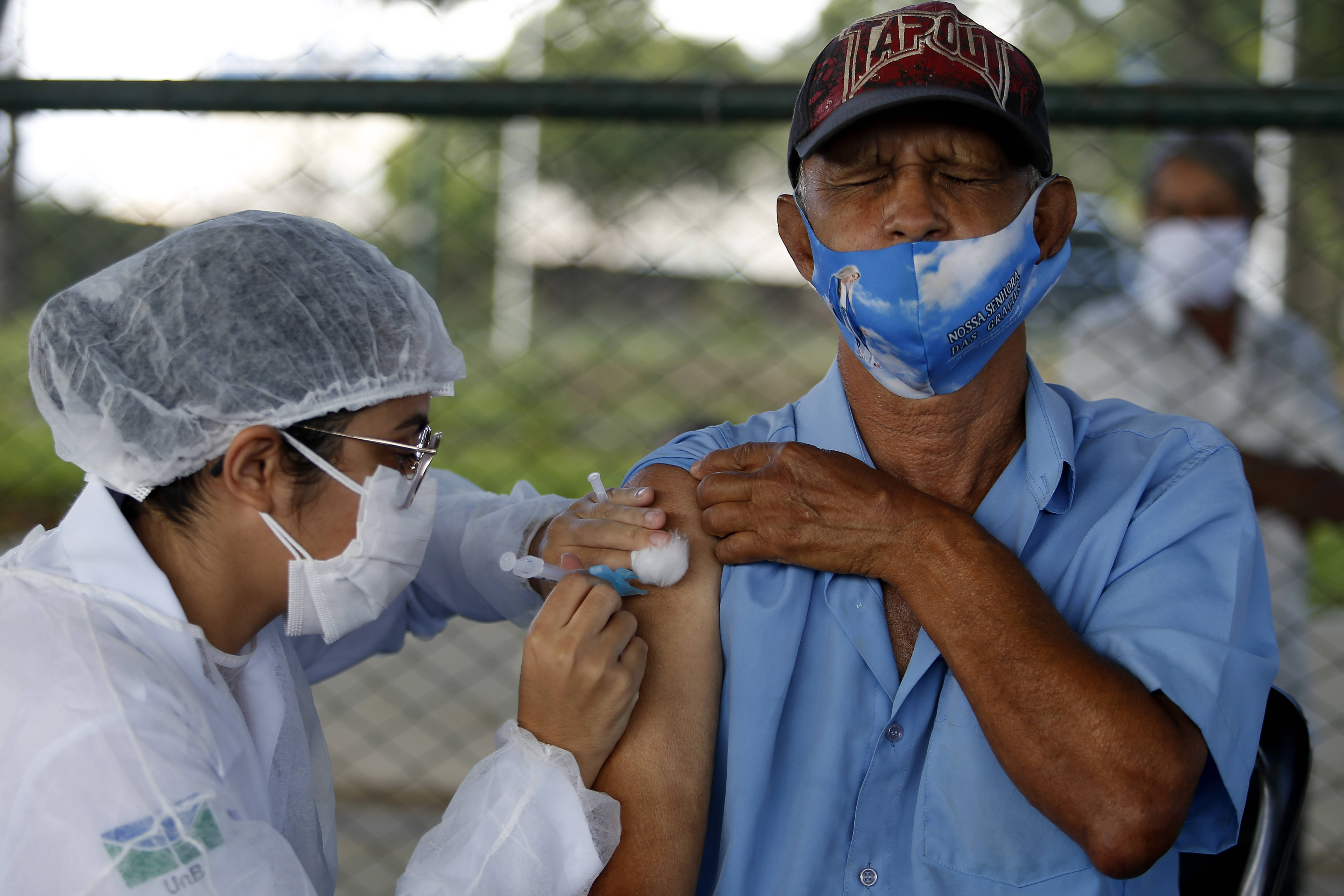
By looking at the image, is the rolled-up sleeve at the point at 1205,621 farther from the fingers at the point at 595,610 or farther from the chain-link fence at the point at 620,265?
the chain-link fence at the point at 620,265

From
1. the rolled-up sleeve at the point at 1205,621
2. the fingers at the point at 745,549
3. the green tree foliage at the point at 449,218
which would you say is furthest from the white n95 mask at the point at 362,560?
the green tree foliage at the point at 449,218

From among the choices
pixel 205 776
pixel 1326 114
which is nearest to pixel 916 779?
pixel 205 776

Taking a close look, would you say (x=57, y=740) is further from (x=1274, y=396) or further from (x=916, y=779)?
(x=1274, y=396)

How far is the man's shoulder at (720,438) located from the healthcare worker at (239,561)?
0.13m

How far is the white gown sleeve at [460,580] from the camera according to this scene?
71.6 inches

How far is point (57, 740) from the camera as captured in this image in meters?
1.15

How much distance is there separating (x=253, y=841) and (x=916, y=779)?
0.85 metres

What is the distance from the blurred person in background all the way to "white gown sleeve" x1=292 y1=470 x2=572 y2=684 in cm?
198

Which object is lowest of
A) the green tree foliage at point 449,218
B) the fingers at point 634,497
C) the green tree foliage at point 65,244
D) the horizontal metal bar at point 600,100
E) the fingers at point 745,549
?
the green tree foliage at point 449,218

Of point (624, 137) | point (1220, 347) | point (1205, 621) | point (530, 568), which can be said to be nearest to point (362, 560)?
point (530, 568)

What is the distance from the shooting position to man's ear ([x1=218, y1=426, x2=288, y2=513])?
133 cm

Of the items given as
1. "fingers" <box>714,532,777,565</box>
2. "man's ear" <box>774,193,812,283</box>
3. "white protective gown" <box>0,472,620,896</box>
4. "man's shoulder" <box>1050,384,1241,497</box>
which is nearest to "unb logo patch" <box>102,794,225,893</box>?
"white protective gown" <box>0,472,620,896</box>

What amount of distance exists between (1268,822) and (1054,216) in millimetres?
930

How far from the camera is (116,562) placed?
4.41 ft
